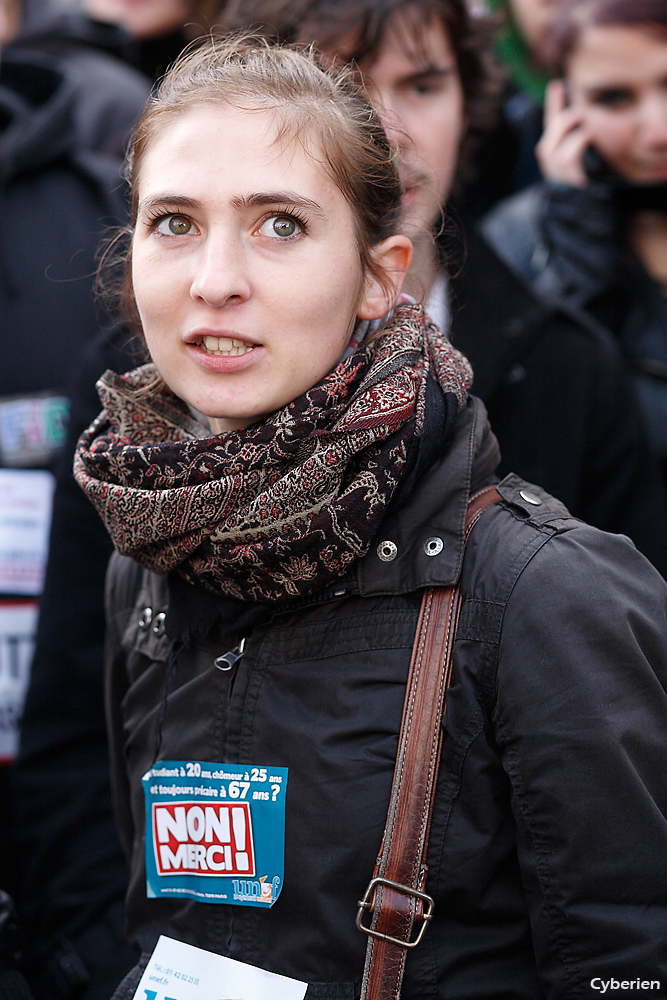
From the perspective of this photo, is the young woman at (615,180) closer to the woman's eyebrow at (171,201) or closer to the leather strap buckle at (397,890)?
the woman's eyebrow at (171,201)

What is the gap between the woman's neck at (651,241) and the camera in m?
2.90

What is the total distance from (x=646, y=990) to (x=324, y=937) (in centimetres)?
43

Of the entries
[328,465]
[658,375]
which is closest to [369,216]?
[328,465]

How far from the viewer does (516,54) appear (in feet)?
12.0

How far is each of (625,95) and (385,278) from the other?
66.8 inches

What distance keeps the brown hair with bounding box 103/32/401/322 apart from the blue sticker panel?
0.82 meters

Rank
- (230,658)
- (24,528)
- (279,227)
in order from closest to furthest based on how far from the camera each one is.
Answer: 1. (279,227)
2. (230,658)
3. (24,528)

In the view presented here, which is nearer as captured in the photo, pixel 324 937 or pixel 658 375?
pixel 324 937

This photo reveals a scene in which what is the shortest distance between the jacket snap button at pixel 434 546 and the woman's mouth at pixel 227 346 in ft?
1.26

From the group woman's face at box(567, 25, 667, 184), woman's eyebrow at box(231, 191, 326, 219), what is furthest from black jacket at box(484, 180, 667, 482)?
woman's eyebrow at box(231, 191, 326, 219)

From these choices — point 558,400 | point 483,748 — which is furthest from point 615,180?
point 483,748

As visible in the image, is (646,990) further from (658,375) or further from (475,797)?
(658,375)

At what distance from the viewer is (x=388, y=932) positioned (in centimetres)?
135

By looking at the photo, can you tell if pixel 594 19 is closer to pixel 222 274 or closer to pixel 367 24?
pixel 367 24
